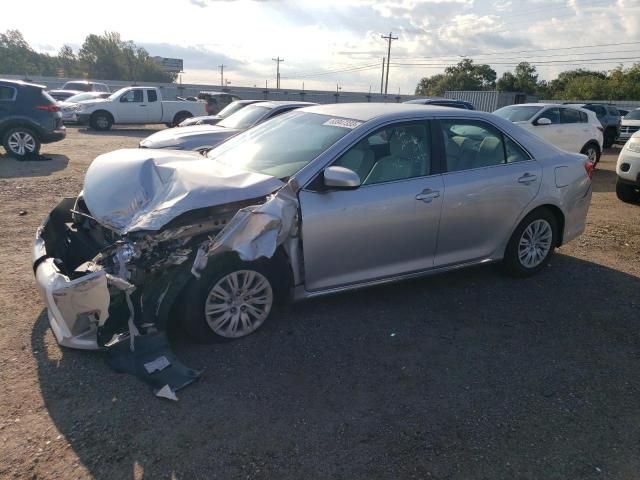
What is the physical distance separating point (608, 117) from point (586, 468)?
2173 centimetres

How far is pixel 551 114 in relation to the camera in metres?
12.1

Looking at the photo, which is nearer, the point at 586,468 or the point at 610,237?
the point at 586,468

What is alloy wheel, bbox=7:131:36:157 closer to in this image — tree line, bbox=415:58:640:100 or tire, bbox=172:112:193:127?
tire, bbox=172:112:193:127

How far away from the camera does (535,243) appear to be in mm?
4918

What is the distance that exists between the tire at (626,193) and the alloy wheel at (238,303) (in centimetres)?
771

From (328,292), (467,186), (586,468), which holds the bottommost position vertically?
(586,468)

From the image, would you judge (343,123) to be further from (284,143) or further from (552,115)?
(552,115)

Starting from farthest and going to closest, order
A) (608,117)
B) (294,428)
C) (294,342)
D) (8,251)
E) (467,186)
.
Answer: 1. (608,117)
2. (8,251)
3. (467,186)
4. (294,342)
5. (294,428)

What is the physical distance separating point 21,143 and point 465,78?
6964 centimetres

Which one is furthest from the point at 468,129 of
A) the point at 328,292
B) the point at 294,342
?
the point at 294,342

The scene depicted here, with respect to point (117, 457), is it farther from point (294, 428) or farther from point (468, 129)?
point (468, 129)

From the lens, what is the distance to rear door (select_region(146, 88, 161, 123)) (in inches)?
792

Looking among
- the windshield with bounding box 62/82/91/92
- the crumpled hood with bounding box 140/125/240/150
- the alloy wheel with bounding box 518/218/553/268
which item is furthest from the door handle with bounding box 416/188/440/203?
the windshield with bounding box 62/82/91/92

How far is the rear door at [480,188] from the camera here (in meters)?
4.24
